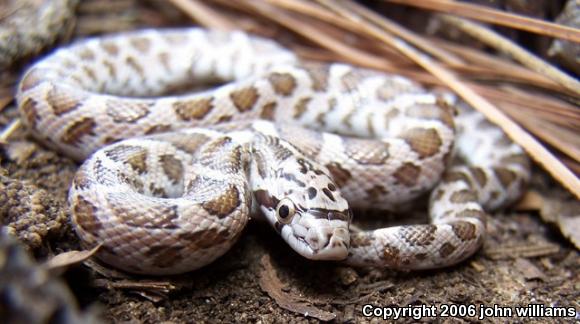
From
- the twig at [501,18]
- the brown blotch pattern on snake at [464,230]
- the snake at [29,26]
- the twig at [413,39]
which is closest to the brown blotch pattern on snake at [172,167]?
the snake at [29,26]

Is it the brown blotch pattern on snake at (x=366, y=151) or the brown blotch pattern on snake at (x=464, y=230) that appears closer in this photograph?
the brown blotch pattern on snake at (x=464, y=230)

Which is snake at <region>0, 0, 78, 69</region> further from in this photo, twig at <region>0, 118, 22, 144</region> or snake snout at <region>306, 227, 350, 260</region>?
snake snout at <region>306, 227, 350, 260</region>

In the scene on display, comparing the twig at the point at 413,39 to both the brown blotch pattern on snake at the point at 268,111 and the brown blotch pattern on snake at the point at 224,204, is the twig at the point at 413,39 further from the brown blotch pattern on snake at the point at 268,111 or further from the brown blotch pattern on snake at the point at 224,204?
the brown blotch pattern on snake at the point at 224,204

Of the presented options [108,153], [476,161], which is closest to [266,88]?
[108,153]

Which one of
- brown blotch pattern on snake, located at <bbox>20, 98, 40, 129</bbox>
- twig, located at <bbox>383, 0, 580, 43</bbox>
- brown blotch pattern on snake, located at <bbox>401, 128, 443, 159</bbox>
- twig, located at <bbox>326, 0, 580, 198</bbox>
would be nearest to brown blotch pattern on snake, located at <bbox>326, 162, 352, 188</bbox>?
brown blotch pattern on snake, located at <bbox>401, 128, 443, 159</bbox>

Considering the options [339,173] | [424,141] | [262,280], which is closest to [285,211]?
[262,280]

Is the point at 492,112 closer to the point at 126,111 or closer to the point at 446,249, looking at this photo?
the point at 446,249
